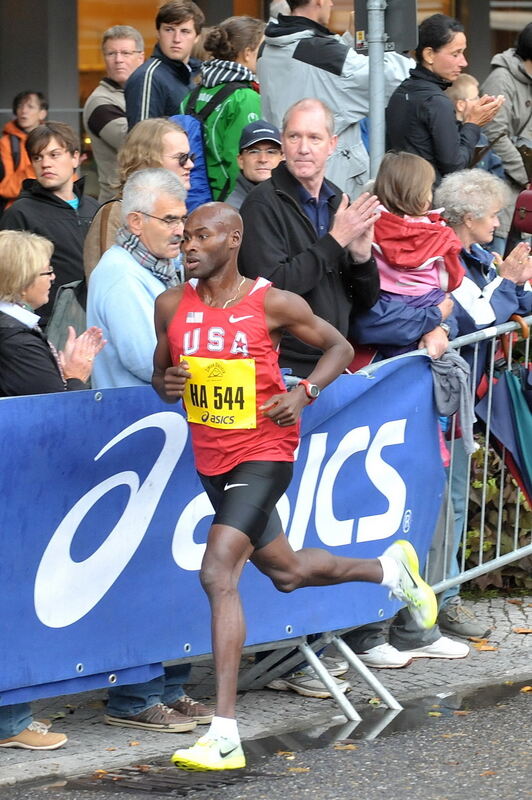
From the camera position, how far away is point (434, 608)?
6.05 meters

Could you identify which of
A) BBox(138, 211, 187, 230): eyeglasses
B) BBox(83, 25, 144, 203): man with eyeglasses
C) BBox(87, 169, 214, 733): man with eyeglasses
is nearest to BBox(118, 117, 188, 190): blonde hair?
BBox(87, 169, 214, 733): man with eyeglasses

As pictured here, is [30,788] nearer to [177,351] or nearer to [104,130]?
[177,351]

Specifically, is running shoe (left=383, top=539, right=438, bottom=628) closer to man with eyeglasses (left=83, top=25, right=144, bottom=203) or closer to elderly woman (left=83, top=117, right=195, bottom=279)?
elderly woman (left=83, top=117, right=195, bottom=279)

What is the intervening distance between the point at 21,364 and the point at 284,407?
1.07 metres

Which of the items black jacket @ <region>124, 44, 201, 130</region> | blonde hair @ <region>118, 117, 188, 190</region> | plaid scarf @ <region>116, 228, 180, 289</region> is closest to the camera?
plaid scarf @ <region>116, 228, 180, 289</region>

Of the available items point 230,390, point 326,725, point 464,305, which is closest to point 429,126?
point 464,305

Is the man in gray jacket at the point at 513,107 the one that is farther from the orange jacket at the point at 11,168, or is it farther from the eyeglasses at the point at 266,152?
the orange jacket at the point at 11,168

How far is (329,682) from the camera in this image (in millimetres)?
6148

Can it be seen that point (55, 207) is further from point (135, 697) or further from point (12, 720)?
point (12, 720)

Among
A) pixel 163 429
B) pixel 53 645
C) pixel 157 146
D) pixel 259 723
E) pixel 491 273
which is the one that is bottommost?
pixel 259 723

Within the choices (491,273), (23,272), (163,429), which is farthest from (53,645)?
(491,273)

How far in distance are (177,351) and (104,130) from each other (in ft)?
15.3

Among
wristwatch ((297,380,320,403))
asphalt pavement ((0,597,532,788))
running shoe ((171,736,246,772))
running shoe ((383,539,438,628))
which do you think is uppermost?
wristwatch ((297,380,320,403))

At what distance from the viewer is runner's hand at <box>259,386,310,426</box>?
536cm
